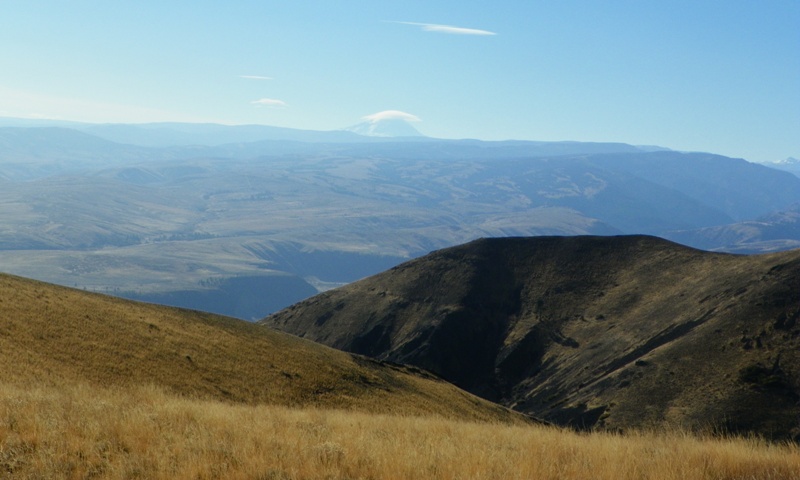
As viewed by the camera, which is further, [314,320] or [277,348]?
[314,320]

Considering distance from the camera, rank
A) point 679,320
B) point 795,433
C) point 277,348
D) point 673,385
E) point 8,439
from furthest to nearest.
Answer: point 679,320
point 673,385
point 795,433
point 277,348
point 8,439

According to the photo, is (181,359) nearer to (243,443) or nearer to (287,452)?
(243,443)

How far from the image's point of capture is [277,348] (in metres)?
38.0

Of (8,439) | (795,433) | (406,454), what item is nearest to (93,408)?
(8,439)

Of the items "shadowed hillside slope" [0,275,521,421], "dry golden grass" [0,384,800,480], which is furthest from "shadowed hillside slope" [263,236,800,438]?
"dry golden grass" [0,384,800,480]

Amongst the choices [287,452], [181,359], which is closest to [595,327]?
[181,359]

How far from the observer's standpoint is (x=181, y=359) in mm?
29188

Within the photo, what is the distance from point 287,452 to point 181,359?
1994 centimetres

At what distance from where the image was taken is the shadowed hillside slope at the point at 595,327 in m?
→ 66.9

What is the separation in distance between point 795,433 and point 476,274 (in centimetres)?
7182

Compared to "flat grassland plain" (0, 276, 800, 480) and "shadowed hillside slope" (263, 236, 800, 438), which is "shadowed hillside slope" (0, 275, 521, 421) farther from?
"shadowed hillside slope" (263, 236, 800, 438)

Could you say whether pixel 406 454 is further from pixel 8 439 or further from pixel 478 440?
pixel 8 439

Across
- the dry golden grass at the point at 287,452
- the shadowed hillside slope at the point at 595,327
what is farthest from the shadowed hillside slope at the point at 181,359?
the shadowed hillside slope at the point at 595,327

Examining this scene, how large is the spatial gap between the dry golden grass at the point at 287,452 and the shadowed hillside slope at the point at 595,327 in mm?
53479
